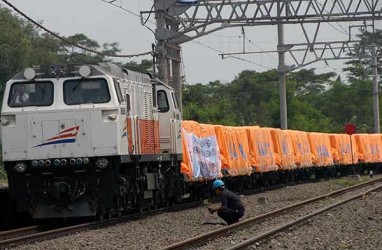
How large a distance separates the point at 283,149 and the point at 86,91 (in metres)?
23.4

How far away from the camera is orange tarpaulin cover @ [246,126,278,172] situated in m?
36.3

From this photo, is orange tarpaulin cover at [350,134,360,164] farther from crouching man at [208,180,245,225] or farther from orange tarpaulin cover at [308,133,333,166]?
crouching man at [208,180,245,225]

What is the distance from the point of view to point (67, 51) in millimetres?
88875

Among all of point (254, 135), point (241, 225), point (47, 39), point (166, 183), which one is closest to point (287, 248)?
point (241, 225)

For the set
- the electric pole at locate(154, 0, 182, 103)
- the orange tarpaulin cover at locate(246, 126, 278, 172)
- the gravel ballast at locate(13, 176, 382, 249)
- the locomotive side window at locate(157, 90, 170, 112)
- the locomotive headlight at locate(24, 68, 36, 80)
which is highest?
the electric pole at locate(154, 0, 182, 103)

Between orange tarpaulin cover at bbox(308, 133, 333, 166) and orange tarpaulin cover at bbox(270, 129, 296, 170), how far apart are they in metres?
4.95

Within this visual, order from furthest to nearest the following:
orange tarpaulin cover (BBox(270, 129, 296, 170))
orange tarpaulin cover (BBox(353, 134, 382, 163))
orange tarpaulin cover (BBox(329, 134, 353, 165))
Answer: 1. orange tarpaulin cover (BBox(353, 134, 382, 163))
2. orange tarpaulin cover (BBox(329, 134, 353, 165))
3. orange tarpaulin cover (BBox(270, 129, 296, 170))

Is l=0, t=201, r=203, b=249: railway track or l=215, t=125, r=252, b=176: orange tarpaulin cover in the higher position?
l=215, t=125, r=252, b=176: orange tarpaulin cover

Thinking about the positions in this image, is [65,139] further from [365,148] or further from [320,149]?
[365,148]

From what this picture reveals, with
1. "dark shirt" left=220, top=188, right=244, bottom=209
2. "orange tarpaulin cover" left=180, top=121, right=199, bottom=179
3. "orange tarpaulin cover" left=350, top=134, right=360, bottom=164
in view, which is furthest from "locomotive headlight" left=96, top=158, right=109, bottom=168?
"orange tarpaulin cover" left=350, top=134, right=360, bottom=164

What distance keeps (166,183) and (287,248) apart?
9.26 metres

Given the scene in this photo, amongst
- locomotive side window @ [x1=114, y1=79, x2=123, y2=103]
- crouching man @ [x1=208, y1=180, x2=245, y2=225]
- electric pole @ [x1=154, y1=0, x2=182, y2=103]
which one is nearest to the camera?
crouching man @ [x1=208, y1=180, x2=245, y2=225]

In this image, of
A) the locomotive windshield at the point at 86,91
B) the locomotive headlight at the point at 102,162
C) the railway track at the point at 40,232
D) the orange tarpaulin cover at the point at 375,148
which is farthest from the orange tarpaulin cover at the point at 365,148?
the locomotive headlight at the point at 102,162

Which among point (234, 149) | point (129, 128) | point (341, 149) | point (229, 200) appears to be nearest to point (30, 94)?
point (129, 128)
